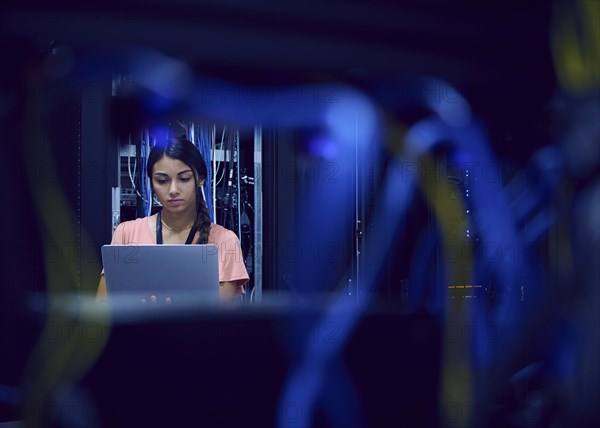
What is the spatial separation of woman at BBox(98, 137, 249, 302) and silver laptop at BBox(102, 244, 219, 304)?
402 millimetres

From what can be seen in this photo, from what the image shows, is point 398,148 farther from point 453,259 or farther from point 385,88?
Result: point 453,259

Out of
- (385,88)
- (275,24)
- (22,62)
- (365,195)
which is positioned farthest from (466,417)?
(22,62)

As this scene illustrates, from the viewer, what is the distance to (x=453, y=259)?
130 cm

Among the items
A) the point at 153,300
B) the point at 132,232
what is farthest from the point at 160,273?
the point at 132,232

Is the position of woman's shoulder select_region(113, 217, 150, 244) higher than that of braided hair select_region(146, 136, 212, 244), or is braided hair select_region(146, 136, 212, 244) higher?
braided hair select_region(146, 136, 212, 244)

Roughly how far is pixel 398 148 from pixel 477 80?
27 centimetres

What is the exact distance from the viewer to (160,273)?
1141 millimetres

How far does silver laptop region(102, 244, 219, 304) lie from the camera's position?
1131 mm

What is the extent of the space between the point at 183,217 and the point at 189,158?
0.56ft

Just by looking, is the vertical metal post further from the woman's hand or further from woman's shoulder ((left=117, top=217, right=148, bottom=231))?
the woman's hand

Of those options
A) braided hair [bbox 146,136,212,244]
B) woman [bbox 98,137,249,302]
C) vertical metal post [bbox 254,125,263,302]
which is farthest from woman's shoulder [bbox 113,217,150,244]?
vertical metal post [bbox 254,125,263,302]

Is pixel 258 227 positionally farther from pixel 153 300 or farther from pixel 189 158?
pixel 153 300

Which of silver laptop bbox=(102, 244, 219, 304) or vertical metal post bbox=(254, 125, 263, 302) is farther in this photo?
vertical metal post bbox=(254, 125, 263, 302)

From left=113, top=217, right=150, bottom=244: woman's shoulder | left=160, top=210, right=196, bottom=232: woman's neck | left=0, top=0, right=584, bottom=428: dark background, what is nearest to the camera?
left=0, top=0, right=584, bottom=428: dark background
